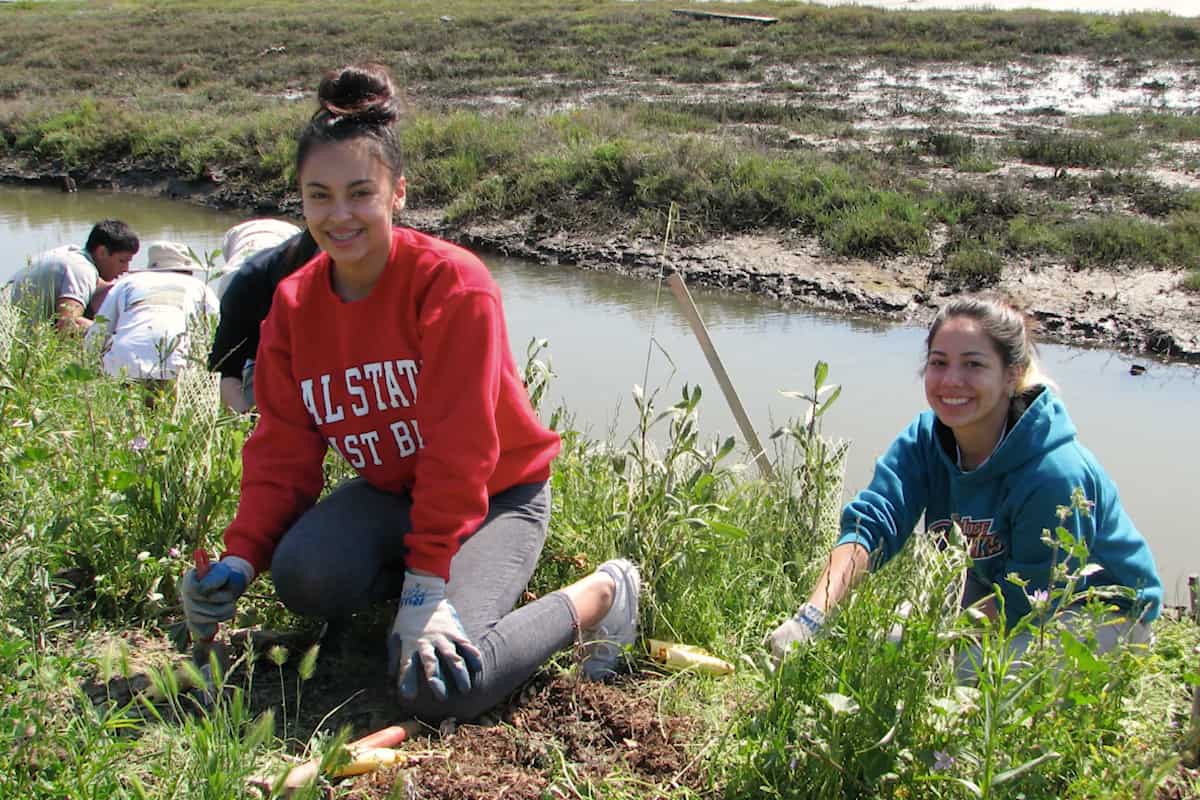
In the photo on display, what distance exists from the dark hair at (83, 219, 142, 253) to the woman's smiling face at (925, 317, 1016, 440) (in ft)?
16.3

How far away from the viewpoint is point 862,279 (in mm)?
9602

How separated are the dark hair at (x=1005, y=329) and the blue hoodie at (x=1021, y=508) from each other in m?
0.07

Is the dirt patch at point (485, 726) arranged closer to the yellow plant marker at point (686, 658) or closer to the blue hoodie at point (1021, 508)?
the yellow plant marker at point (686, 658)

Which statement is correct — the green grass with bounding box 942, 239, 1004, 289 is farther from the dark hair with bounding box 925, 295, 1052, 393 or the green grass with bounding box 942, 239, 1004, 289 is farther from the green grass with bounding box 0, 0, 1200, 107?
the green grass with bounding box 0, 0, 1200, 107

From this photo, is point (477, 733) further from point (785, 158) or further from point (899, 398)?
point (785, 158)

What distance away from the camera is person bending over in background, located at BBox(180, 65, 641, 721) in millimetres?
2559

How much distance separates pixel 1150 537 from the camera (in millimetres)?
5320

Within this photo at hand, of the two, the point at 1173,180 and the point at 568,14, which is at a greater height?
the point at 568,14

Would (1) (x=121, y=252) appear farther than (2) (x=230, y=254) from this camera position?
Yes

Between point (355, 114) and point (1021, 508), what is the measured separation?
1.84 meters

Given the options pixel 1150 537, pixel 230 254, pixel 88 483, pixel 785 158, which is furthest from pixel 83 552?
pixel 785 158

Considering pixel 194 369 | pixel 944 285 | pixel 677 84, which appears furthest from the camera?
pixel 677 84

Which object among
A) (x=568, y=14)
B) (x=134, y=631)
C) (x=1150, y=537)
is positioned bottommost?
(x=1150, y=537)

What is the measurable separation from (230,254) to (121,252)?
1616mm
